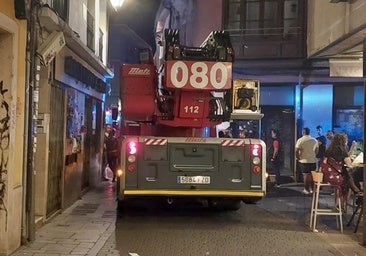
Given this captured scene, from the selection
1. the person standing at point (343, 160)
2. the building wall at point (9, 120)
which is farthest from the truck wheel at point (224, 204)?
the building wall at point (9, 120)

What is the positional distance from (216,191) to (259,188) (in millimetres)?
825

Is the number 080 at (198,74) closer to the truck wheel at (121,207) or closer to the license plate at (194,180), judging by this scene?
the license plate at (194,180)

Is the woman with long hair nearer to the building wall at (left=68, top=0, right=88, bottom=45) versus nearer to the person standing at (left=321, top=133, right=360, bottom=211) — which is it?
the person standing at (left=321, top=133, right=360, bottom=211)

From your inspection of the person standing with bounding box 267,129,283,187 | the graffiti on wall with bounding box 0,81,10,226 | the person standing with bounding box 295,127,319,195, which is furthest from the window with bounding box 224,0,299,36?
the graffiti on wall with bounding box 0,81,10,226

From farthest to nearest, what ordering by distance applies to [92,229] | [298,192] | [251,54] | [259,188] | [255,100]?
[251,54]
[298,192]
[255,100]
[259,188]
[92,229]

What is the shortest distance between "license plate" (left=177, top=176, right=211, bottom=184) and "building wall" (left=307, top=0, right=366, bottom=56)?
3.24 metres

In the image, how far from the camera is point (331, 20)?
9.20 meters

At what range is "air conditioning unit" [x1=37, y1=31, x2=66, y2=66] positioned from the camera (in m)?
7.83

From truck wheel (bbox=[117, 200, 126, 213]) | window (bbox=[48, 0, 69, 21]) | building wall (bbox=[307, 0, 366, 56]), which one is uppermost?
window (bbox=[48, 0, 69, 21])

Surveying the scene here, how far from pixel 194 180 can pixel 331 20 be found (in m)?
3.79

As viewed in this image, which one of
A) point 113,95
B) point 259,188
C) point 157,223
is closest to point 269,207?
point 259,188

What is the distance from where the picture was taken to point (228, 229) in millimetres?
9547

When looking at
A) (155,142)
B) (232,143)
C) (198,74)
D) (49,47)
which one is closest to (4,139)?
(49,47)

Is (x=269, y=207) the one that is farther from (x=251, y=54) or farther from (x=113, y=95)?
(x=113, y=95)
